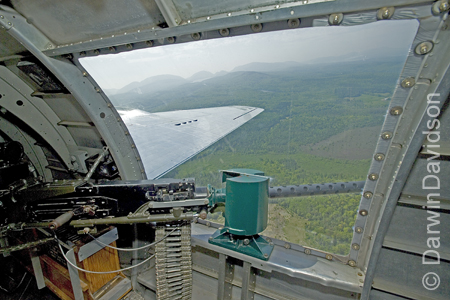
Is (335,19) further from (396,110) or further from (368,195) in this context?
(368,195)

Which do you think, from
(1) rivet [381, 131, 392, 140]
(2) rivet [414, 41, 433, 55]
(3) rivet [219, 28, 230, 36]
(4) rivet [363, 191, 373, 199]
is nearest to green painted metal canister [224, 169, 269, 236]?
(4) rivet [363, 191, 373, 199]

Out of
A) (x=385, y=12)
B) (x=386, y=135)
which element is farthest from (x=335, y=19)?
(x=386, y=135)

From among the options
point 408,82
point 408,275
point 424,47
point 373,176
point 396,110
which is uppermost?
point 424,47

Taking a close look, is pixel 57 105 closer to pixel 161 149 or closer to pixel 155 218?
pixel 161 149

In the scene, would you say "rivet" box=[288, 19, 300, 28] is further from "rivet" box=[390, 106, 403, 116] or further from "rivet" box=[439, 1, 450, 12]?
"rivet" box=[390, 106, 403, 116]

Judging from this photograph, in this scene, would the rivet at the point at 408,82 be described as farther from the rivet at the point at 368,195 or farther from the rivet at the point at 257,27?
the rivet at the point at 257,27


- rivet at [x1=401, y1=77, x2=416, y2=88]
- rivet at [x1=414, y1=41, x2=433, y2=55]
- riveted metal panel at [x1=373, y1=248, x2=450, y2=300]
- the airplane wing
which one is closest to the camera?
rivet at [x1=414, y1=41, x2=433, y2=55]
